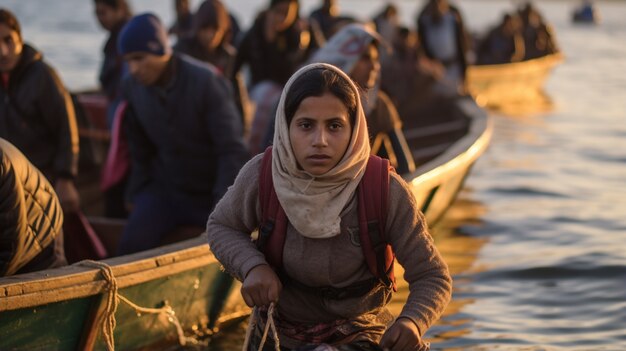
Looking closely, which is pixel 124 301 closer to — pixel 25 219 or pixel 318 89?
pixel 25 219

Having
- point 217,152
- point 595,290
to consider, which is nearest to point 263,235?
point 217,152

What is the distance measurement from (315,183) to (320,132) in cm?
15

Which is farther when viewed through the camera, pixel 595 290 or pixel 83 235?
pixel 595 290

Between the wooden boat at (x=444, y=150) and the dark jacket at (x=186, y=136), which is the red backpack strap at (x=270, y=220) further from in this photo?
the wooden boat at (x=444, y=150)

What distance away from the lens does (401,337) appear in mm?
3586

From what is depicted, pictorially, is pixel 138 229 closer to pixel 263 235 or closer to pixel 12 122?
pixel 12 122

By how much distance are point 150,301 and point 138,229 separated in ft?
2.75

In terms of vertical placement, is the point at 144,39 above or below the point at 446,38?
above

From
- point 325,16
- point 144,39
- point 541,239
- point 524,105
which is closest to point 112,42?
point 144,39

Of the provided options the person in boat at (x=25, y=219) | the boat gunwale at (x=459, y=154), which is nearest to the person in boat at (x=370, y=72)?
the boat gunwale at (x=459, y=154)

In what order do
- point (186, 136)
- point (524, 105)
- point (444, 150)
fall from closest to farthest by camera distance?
point (186, 136) → point (444, 150) → point (524, 105)

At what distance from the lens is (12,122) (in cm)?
650

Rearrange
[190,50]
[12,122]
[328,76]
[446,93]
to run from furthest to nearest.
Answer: [446,93] → [190,50] → [12,122] → [328,76]

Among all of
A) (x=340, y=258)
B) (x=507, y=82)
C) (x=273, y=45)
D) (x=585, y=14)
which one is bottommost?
(x=585, y=14)
